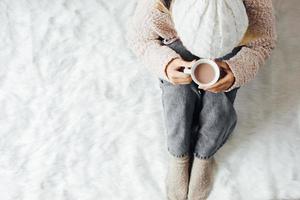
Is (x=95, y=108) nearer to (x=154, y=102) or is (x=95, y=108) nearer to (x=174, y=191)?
(x=154, y=102)

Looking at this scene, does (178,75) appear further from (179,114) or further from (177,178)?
(177,178)

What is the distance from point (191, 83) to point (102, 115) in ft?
0.95

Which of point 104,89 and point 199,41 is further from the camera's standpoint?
point 104,89

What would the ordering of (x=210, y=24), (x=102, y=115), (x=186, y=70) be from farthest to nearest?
(x=102, y=115) < (x=186, y=70) < (x=210, y=24)

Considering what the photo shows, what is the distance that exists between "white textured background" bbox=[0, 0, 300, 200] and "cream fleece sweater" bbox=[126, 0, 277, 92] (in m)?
0.20

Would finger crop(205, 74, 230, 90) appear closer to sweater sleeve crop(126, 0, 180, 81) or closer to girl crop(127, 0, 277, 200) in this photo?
girl crop(127, 0, 277, 200)

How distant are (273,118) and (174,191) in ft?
0.99

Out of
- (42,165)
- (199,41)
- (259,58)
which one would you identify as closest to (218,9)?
(199,41)

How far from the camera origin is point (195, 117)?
988mm

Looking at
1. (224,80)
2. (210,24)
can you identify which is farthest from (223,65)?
(210,24)

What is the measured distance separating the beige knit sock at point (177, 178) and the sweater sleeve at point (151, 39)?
0.21 meters

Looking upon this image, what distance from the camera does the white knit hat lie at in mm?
733

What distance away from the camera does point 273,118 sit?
1.08 meters

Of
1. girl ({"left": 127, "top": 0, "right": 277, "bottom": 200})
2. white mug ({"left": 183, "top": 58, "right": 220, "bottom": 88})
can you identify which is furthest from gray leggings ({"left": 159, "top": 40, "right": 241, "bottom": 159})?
white mug ({"left": 183, "top": 58, "right": 220, "bottom": 88})
